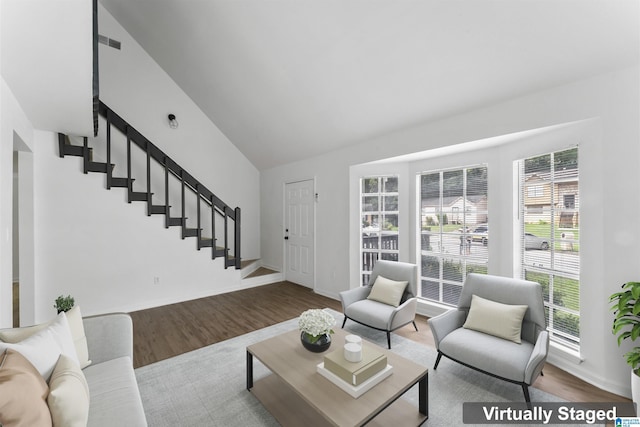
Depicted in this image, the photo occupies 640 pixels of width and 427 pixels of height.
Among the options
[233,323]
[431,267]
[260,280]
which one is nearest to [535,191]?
[431,267]

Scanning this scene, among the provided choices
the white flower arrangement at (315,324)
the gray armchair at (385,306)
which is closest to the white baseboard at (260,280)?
the gray armchair at (385,306)

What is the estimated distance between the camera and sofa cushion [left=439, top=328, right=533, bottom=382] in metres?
1.97

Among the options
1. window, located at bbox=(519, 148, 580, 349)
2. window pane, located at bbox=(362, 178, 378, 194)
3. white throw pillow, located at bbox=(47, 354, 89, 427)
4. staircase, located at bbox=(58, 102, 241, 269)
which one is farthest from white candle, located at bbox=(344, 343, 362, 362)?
staircase, located at bbox=(58, 102, 241, 269)

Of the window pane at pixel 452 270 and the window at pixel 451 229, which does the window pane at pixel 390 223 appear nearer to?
the window at pixel 451 229

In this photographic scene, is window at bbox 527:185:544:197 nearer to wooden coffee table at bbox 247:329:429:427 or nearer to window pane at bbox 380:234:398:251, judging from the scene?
window pane at bbox 380:234:398:251

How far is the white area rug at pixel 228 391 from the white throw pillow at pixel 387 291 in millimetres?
505

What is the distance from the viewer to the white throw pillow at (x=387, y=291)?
3.13 meters

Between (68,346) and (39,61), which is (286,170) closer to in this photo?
(39,61)

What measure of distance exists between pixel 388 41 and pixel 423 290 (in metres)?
3.12

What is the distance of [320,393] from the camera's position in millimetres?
1613

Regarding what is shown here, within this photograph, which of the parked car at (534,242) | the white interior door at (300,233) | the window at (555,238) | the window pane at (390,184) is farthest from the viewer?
the white interior door at (300,233)

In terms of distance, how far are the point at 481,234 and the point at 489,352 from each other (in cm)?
162

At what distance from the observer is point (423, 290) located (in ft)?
12.8

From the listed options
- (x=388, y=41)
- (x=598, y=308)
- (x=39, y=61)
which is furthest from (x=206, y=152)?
(x=598, y=308)
